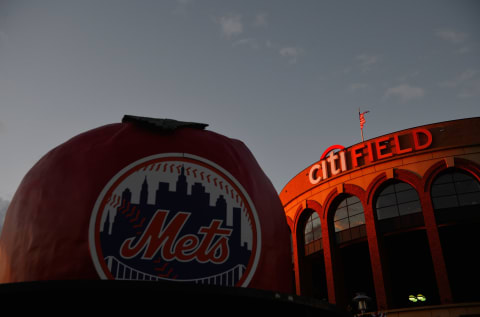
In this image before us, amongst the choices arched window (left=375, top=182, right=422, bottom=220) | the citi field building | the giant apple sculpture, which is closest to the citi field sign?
the citi field building

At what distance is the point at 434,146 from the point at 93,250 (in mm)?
24838

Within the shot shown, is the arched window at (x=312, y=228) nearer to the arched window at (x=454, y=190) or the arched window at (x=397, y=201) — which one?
the arched window at (x=397, y=201)

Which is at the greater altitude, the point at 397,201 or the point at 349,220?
the point at 397,201

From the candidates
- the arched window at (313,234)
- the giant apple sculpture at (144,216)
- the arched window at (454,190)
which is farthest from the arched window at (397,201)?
the giant apple sculpture at (144,216)

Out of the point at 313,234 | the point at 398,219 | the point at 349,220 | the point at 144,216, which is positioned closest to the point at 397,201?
the point at 398,219

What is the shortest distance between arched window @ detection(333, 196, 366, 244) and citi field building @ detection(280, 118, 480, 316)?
7 cm

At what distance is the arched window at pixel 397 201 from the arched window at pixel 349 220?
4.66ft

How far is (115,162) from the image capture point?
9250 mm

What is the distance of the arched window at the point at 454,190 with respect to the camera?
26281 millimetres

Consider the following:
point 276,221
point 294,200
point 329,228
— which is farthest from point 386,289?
point 276,221

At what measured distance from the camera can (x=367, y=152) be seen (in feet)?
99.5

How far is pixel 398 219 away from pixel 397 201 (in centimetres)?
132

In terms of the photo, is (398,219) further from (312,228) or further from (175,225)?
(175,225)

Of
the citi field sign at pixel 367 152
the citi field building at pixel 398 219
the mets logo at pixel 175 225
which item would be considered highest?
the citi field sign at pixel 367 152
